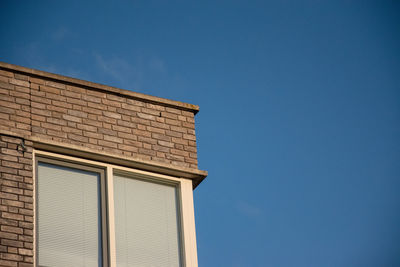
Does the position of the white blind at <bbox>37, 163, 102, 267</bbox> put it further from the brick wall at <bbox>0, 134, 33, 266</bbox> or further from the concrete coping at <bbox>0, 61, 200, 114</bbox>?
the concrete coping at <bbox>0, 61, 200, 114</bbox>

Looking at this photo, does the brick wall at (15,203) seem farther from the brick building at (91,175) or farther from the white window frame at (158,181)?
the white window frame at (158,181)

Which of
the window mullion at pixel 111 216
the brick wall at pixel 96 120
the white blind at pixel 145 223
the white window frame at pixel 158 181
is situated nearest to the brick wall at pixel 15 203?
the white window frame at pixel 158 181

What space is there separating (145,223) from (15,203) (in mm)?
1942

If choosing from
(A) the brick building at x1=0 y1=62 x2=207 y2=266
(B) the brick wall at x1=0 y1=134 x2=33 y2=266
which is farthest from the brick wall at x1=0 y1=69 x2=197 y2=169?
(B) the brick wall at x1=0 y1=134 x2=33 y2=266

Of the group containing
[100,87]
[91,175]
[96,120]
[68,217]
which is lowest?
[68,217]

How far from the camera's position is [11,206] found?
1230 cm

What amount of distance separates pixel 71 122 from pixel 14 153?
1.06 m

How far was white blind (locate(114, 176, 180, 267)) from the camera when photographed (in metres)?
13.1

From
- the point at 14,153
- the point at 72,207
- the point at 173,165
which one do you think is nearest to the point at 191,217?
the point at 173,165

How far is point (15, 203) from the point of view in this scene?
1235 centimetres

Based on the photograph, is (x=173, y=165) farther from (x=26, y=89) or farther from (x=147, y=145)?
(x=26, y=89)

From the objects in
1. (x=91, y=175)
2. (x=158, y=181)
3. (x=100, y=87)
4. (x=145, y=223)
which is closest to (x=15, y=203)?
(x=91, y=175)

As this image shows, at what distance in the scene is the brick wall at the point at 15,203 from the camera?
11984mm

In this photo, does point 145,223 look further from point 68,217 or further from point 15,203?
A: point 15,203
